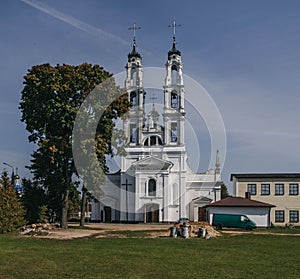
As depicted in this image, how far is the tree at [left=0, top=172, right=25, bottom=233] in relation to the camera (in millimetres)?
34125

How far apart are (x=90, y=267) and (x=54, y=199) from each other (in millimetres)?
30071

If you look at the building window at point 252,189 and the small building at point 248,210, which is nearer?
the small building at point 248,210

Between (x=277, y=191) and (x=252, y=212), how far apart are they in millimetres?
12287

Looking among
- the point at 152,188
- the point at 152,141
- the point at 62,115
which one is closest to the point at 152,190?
the point at 152,188

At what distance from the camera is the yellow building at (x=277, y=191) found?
57625 millimetres

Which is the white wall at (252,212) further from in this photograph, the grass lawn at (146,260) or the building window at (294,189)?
the grass lawn at (146,260)

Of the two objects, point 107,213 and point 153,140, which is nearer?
point 107,213

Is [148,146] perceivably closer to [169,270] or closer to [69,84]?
[69,84]

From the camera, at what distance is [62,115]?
35.6 meters

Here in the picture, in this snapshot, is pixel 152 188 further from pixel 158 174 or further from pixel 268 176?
pixel 268 176

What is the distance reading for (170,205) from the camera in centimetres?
6525

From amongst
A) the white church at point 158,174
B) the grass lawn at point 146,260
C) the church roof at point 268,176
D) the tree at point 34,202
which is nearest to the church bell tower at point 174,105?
the white church at point 158,174

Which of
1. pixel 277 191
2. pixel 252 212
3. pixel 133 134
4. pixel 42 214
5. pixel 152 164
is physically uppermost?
pixel 133 134

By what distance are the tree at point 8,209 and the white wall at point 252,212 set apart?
18.2 meters
